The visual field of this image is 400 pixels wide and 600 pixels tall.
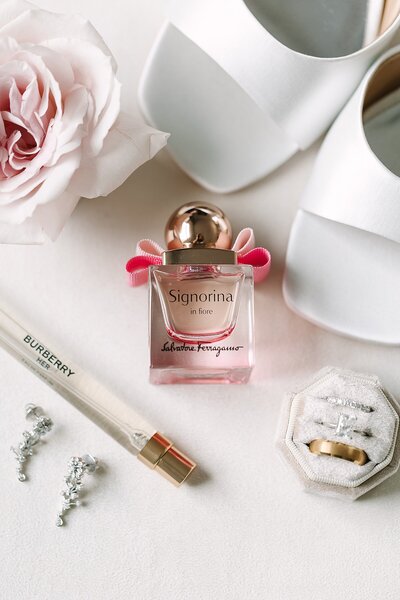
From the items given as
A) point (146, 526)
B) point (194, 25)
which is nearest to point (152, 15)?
point (194, 25)

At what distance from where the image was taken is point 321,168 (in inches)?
32.7

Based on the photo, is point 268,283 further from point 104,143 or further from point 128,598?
point 128,598

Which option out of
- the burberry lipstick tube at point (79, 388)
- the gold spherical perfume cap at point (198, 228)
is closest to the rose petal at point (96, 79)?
the gold spherical perfume cap at point (198, 228)

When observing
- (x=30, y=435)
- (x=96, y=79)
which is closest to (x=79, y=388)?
(x=30, y=435)

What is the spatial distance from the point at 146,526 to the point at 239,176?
0.46 meters

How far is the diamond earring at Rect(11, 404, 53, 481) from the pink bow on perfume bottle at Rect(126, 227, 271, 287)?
0.21m

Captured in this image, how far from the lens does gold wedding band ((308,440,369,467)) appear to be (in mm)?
752

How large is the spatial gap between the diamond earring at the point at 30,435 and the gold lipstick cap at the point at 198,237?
0.26m

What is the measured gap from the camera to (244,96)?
889 mm

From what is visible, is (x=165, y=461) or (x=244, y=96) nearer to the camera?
(x=165, y=461)

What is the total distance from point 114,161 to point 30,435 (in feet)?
1.16

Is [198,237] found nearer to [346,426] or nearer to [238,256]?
[238,256]

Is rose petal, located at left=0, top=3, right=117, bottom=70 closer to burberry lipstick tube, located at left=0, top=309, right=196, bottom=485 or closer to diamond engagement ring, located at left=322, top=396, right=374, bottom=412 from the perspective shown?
burberry lipstick tube, located at left=0, top=309, right=196, bottom=485

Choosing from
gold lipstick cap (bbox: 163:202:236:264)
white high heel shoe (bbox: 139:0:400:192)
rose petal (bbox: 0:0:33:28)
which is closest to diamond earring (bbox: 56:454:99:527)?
gold lipstick cap (bbox: 163:202:236:264)
